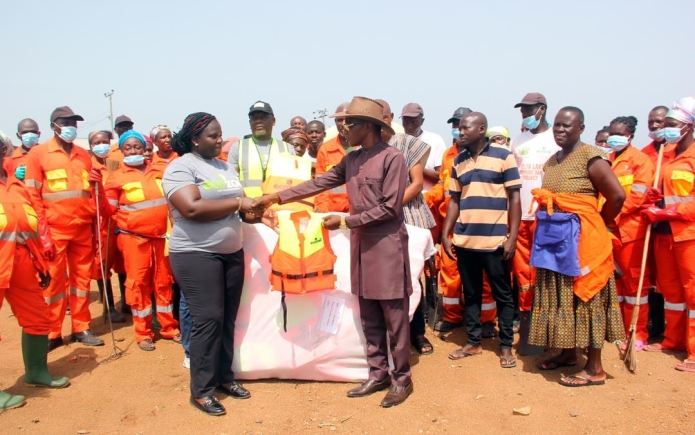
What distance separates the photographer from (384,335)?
14.0 ft

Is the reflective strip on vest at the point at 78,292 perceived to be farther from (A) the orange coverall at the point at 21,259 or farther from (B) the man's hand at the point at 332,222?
(B) the man's hand at the point at 332,222

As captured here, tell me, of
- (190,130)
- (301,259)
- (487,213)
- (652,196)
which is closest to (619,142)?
(652,196)

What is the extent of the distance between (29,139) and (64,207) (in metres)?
2.76

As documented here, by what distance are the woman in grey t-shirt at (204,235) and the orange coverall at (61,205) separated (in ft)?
7.21

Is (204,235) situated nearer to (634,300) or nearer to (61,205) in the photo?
(61,205)

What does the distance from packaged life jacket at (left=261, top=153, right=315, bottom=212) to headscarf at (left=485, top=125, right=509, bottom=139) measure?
2.75 m

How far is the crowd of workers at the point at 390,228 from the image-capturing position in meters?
3.95

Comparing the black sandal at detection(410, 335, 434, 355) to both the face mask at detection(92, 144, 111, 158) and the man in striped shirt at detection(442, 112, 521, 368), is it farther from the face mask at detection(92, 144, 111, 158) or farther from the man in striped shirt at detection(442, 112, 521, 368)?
the face mask at detection(92, 144, 111, 158)

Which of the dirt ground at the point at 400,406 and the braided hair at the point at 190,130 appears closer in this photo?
the dirt ground at the point at 400,406

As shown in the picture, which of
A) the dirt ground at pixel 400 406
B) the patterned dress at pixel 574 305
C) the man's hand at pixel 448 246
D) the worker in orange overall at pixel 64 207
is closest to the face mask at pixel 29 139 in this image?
the worker in orange overall at pixel 64 207

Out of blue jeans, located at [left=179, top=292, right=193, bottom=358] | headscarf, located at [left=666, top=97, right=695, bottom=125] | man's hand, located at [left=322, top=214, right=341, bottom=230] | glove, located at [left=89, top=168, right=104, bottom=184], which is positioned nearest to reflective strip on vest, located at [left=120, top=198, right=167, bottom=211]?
glove, located at [left=89, top=168, right=104, bottom=184]

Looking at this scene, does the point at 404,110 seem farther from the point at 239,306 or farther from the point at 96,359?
the point at 96,359

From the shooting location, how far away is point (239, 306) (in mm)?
4473

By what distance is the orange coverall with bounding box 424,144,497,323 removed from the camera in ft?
18.3
